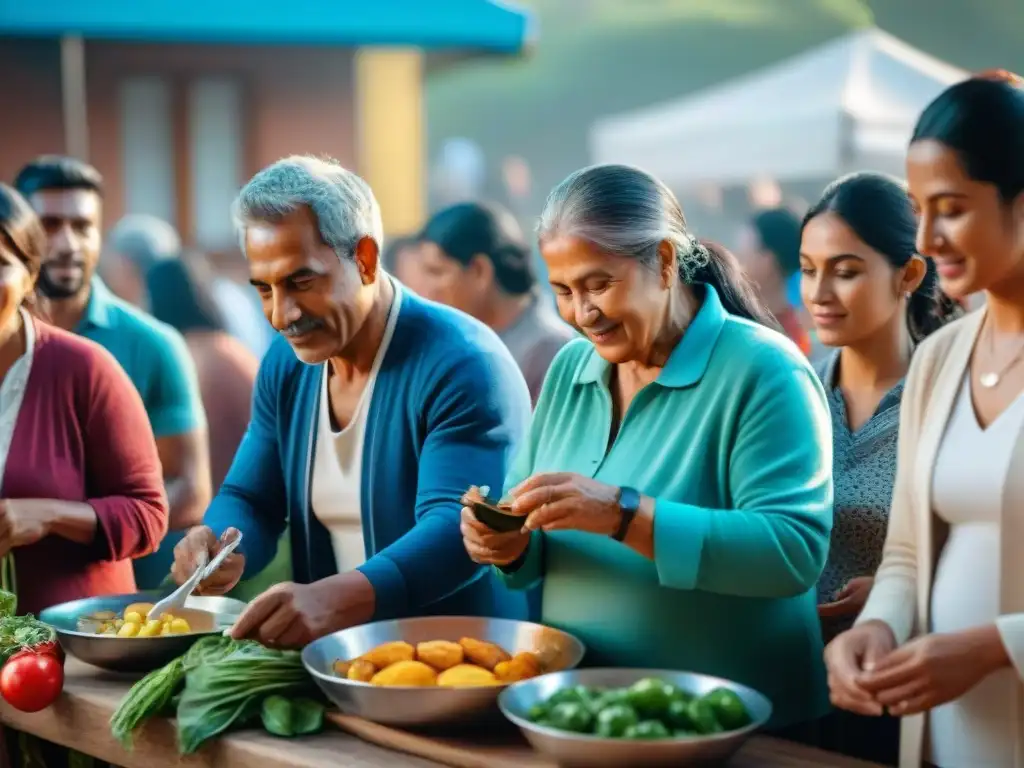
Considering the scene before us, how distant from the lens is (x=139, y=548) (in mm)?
2848

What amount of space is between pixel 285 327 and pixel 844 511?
40.4 inches

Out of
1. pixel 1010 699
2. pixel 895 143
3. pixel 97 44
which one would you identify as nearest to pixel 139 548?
pixel 1010 699

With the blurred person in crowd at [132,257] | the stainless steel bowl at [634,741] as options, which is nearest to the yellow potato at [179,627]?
the stainless steel bowl at [634,741]

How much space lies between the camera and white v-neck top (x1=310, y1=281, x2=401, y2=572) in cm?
254

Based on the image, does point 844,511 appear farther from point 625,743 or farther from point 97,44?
point 97,44

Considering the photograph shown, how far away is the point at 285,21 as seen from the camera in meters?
8.87

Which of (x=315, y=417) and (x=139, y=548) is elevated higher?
(x=315, y=417)

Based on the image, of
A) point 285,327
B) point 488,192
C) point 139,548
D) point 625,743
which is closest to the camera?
point 625,743

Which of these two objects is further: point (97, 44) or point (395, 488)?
point (97, 44)

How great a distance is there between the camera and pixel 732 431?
208 centimetres

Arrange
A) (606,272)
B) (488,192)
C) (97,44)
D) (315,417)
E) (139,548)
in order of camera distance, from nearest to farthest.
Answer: (606,272), (315,417), (139,548), (97,44), (488,192)

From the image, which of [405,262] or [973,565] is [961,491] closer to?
[973,565]

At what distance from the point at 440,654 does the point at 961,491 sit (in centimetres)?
80

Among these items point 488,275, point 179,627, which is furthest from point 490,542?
point 488,275
